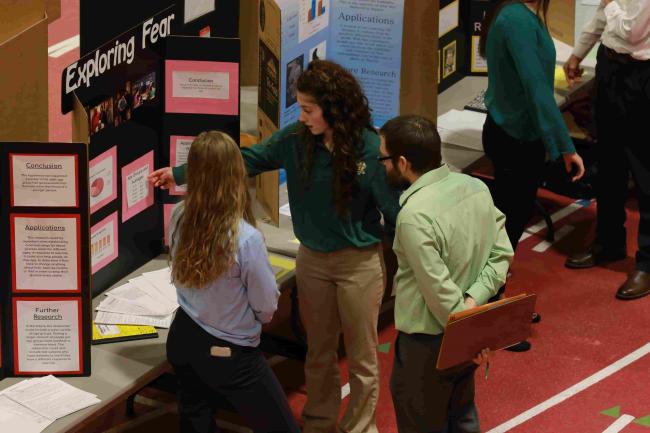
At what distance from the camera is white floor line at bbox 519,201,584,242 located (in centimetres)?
687

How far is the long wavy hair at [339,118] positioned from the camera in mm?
4078

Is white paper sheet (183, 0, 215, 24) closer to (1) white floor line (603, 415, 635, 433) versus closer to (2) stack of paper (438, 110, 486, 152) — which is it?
(2) stack of paper (438, 110, 486, 152)

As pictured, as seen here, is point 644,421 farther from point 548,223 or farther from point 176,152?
→ point 176,152

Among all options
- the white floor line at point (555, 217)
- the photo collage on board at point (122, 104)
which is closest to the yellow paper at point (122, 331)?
the photo collage on board at point (122, 104)

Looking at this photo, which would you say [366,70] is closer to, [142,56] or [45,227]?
[142,56]

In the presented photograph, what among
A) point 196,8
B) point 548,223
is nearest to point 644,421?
point 548,223

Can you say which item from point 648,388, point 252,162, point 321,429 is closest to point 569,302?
point 648,388

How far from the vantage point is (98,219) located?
428cm

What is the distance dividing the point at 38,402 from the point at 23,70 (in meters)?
1.10

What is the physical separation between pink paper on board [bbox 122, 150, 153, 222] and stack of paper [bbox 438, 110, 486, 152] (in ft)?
7.16

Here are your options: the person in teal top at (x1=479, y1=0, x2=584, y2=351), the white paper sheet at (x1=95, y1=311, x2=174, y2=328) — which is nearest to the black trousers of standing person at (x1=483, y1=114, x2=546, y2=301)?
the person in teal top at (x1=479, y1=0, x2=584, y2=351)

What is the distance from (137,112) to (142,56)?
0.72 ft

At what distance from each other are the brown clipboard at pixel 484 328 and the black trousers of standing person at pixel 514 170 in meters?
1.68

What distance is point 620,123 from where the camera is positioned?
6008 mm
